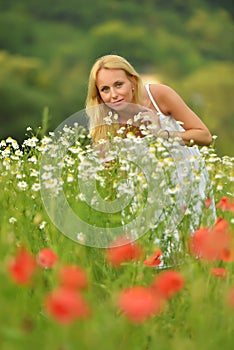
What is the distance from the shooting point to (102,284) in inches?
97.0

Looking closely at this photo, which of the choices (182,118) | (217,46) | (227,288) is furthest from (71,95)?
(227,288)

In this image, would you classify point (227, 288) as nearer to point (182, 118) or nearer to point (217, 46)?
point (182, 118)

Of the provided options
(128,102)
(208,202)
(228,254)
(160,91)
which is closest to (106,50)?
(160,91)

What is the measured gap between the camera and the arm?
412cm

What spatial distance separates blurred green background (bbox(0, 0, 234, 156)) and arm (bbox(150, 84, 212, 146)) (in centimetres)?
1858

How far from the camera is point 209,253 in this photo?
1.84 m

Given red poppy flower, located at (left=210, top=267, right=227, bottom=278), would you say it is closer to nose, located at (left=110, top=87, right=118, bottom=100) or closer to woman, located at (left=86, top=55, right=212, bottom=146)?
woman, located at (left=86, top=55, right=212, bottom=146)

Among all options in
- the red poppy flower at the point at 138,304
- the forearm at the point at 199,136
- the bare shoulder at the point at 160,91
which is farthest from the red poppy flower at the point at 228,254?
the bare shoulder at the point at 160,91

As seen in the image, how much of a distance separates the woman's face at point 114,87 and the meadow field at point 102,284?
60cm

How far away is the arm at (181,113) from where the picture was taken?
412cm

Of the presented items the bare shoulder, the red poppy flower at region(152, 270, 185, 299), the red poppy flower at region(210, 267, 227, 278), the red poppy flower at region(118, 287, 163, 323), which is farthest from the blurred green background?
the red poppy flower at region(118, 287, 163, 323)

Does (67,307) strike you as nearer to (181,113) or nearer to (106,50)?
(181,113)

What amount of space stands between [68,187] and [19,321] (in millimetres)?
1558

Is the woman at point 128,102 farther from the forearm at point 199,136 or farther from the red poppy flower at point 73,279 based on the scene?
the red poppy flower at point 73,279
